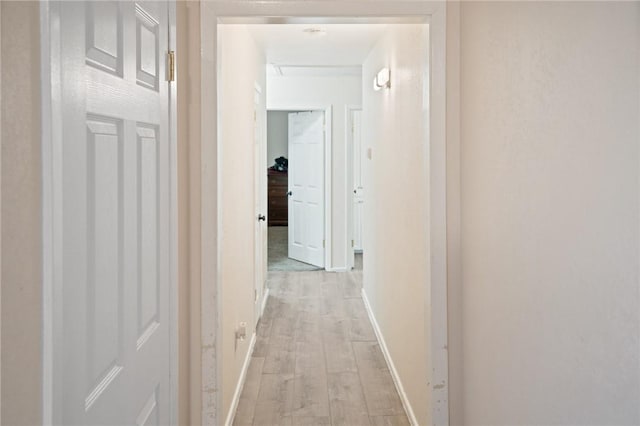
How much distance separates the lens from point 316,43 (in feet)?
15.2

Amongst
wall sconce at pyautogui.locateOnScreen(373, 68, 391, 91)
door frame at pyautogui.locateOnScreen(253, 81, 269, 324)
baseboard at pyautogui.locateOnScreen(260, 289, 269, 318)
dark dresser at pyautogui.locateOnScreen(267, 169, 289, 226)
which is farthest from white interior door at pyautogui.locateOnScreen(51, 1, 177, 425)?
dark dresser at pyautogui.locateOnScreen(267, 169, 289, 226)

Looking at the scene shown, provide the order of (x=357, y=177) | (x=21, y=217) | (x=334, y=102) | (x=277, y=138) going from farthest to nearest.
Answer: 1. (x=277, y=138)
2. (x=357, y=177)
3. (x=334, y=102)
4. (x=21, y=217)

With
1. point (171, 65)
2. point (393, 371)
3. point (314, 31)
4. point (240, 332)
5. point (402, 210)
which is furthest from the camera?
point (314, 31)

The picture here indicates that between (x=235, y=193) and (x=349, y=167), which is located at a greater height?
(x=349, y=167)

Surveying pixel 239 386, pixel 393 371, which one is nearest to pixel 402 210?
pixel 393 371

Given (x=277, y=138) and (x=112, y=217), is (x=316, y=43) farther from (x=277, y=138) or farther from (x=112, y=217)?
(x=277, y=138)

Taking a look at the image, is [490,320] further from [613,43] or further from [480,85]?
[613,43]

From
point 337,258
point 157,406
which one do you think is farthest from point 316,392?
point 337,258

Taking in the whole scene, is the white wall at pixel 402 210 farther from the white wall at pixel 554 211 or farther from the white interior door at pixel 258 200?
the white interior door at pixel 258 200

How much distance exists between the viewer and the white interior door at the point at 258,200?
4637mm

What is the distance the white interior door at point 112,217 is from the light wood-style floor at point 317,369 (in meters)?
1.62

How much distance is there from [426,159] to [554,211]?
939 mm

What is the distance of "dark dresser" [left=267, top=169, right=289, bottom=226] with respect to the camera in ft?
37.4

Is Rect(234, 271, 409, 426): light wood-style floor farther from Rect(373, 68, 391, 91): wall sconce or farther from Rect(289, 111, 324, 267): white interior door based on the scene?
Rect(373, 68, 391, 91): wall sconce
